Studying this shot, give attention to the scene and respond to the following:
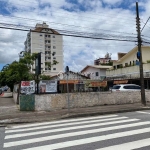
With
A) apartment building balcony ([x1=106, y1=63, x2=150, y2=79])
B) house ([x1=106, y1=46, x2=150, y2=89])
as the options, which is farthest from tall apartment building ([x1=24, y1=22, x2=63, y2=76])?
apartment building balcony ([x1=106, y1=63, x2=150, y2=79])

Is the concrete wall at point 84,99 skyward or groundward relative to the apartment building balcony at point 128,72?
groundward

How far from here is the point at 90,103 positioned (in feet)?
54.9

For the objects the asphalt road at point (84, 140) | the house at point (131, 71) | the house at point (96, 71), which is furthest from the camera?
the house at point (96, 71)

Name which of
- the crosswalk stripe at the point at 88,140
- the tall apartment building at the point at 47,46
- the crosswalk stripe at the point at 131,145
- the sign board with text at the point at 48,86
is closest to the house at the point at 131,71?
the sign board with text at the point at 48,86

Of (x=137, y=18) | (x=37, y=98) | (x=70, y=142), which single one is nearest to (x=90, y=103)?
(x=37, y=98)

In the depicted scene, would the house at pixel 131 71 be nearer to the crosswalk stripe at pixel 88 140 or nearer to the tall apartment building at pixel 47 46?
the crosswalk stripe at pixel 88 140

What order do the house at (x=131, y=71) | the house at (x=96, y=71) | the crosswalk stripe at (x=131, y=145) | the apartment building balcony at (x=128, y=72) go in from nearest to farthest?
the crosswalk stripe at (x=131, y=145), the apartment building balcony at (x=128, y=72), the house at (x=131, y=71), the house at (x=96, y=71)

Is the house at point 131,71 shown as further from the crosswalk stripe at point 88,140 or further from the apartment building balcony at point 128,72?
the crosswalk stripe at point 88,140

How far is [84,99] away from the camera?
54.1 feet

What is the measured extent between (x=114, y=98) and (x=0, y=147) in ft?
41.4

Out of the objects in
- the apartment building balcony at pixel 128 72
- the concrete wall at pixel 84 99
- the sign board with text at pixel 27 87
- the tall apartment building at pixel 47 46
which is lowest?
the concrete wall at pixel 84 99

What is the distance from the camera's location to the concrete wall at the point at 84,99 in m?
15.0

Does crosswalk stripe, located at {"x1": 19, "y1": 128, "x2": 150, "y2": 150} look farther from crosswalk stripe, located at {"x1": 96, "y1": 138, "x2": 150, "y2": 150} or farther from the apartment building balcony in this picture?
the apartment building balcony

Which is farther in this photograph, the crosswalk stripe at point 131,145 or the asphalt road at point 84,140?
the asphalt road at point 84,140
